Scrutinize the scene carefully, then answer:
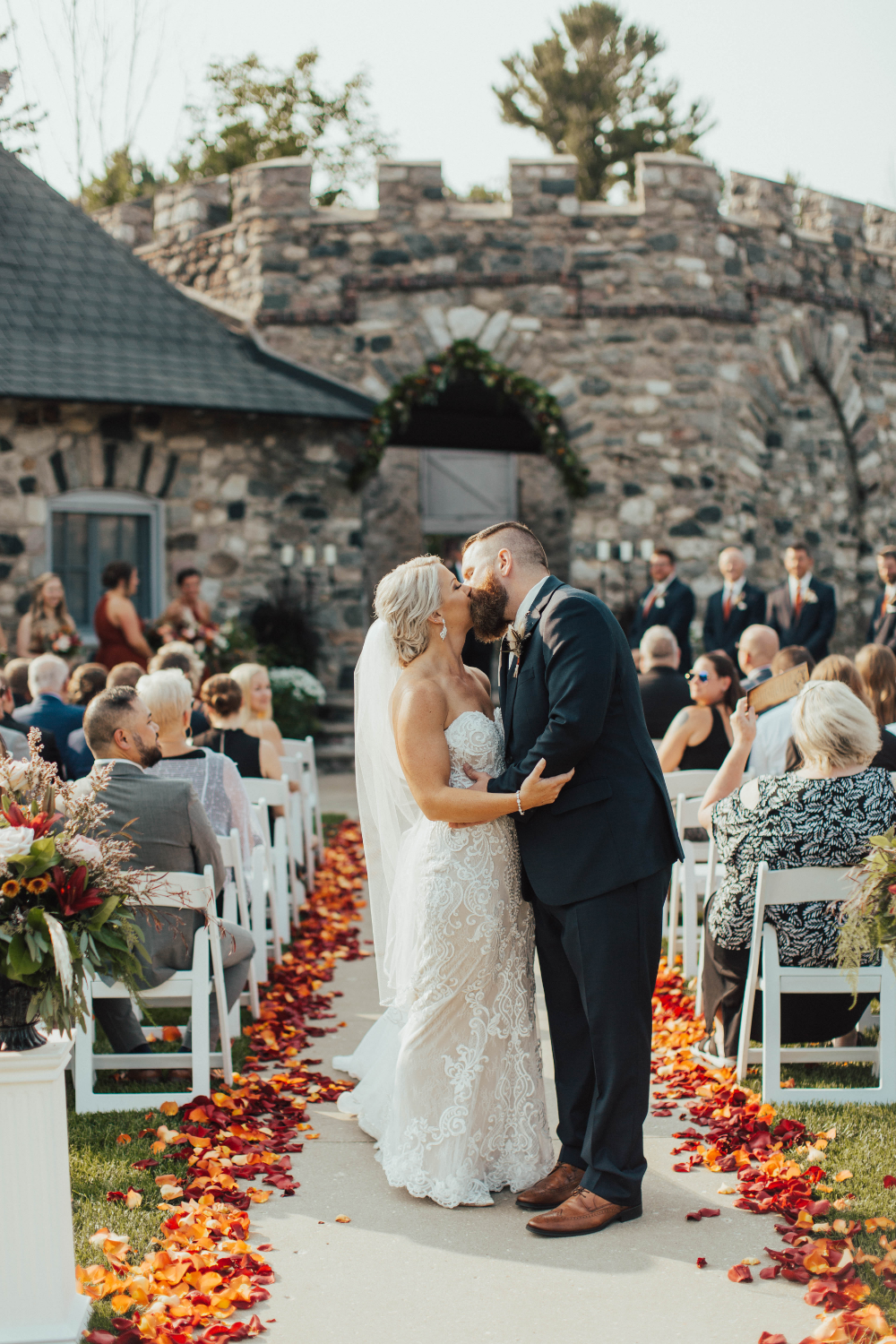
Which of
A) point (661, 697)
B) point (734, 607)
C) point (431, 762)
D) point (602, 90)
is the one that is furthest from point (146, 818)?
point (602, 90)

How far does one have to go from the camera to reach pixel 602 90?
93.9 feet

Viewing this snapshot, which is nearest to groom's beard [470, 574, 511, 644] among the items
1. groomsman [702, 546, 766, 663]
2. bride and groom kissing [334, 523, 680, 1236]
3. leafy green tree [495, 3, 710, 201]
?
bride and groom kissing [334, 523, 680, 1236]

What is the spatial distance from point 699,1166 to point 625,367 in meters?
10.4

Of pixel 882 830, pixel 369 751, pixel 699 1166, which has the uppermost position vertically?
pixel 369 751

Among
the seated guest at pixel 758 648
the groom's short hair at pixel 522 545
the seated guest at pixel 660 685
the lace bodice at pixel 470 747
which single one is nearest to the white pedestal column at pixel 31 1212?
the lace bodice at pixel 470 747

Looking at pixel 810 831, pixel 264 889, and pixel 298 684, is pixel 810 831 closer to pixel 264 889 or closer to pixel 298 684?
pixel 264 889

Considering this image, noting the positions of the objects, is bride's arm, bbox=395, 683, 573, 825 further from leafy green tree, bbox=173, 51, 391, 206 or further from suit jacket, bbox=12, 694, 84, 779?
leafy green tree, bbox=173, 51, 391, 206

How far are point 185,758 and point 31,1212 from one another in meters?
2.52

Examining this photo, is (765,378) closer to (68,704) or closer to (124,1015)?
(68,704)

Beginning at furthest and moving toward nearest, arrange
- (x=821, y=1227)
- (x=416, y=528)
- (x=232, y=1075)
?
(x=416, y=528) < (x=232, y=1075) < (x=821, y=1227)

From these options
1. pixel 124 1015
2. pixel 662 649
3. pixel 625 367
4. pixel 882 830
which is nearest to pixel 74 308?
pixel 625 367

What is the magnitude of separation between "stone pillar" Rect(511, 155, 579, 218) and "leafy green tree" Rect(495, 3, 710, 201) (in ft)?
54.3

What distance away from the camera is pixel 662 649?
6.86 m

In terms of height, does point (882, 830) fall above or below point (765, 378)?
below
